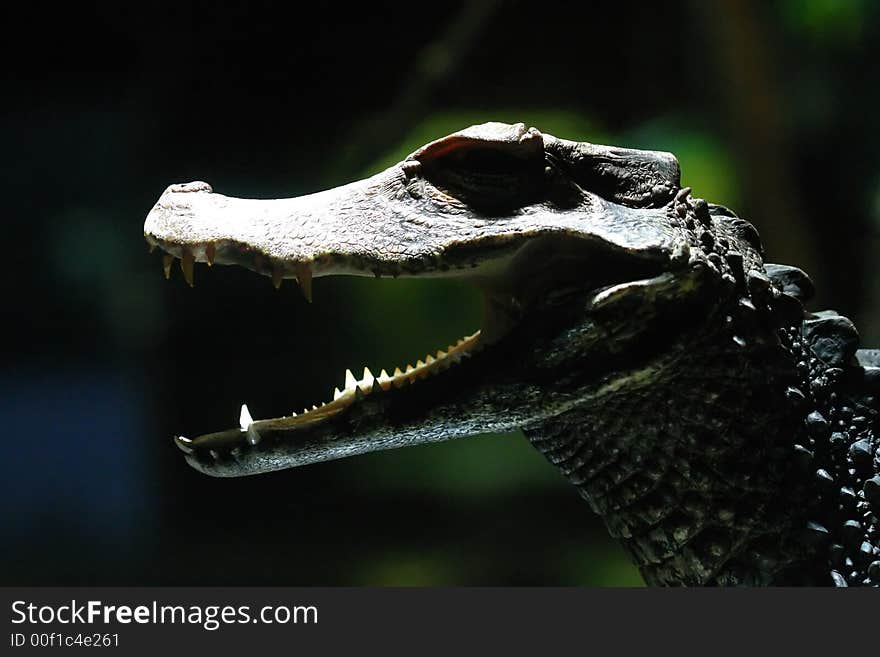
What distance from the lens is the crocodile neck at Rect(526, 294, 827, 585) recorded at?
3.44 ft

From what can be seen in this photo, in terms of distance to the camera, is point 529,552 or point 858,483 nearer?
point 858,483

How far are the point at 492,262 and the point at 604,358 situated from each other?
0.16 meters

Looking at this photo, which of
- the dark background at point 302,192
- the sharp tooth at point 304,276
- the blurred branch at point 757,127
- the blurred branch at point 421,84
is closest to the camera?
the sharp tooth at point 304,276

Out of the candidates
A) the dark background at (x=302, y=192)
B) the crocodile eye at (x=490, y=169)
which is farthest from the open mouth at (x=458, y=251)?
the dark background at (x=302, y=192)

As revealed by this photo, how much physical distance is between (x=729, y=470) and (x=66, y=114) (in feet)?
5.24

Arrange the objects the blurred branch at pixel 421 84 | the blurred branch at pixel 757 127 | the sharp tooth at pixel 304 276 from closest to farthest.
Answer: the sharp tooth at pixel 304 276 → the blurred branch at pixel 421 84 → the blurred branch at pixel 757 127

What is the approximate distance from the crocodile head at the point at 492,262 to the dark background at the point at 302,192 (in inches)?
42.5

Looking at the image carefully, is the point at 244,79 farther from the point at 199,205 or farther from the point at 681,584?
the point at 681,584

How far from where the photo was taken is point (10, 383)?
1.97 metres

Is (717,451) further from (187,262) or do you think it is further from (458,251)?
(187,262)

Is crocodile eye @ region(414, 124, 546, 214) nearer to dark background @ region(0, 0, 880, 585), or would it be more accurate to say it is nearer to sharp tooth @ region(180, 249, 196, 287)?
sharp tooth @ region(180, 249, 196, 287)

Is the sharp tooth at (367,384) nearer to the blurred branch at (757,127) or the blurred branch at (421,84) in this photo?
the blurred branch at (421,84)

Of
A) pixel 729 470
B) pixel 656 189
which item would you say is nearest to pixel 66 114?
pixel 656 189

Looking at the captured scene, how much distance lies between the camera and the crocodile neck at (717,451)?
3.44 ft
